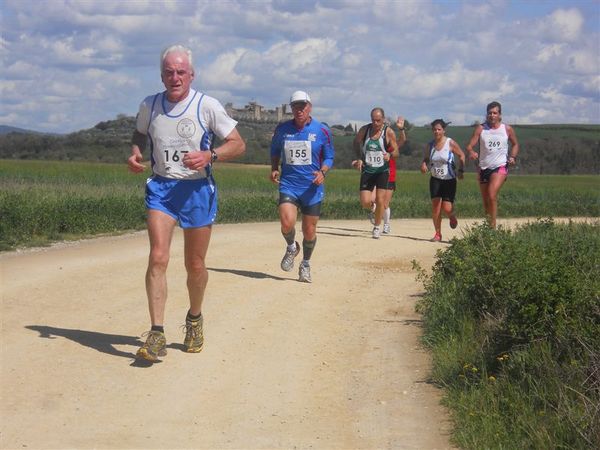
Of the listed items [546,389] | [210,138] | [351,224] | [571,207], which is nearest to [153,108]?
[210,138]

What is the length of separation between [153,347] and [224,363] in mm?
587

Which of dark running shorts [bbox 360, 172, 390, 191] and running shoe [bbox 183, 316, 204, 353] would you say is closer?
running shoe [bbox 183, 316, 204, 353]

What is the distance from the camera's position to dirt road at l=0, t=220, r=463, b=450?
265 inches

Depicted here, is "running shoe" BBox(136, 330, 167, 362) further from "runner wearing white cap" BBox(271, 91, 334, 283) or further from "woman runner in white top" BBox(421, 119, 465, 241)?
"woman runner in white top" BBox(421, 119, 465, 241)

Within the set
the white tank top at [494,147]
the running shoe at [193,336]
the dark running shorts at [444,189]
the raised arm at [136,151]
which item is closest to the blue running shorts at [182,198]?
the raised arm at [136,151]

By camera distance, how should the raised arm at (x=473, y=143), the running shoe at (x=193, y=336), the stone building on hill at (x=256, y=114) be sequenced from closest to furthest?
the running shoe at (x=193, y=336) < the raised arm at (x=473, y=143) < the stone building on hill at (x=256, y=114)

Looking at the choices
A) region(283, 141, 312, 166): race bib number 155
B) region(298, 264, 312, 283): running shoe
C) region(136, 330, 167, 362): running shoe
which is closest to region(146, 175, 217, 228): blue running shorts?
region(136, 330, 167, 362): running shoe

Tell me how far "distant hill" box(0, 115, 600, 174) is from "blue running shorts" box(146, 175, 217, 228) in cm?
5012

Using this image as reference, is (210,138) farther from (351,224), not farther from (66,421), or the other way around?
(351,224)

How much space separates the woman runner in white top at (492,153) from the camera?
16719 millimetres

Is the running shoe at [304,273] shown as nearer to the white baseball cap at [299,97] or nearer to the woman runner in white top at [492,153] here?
the white baseball cap at [299,97]

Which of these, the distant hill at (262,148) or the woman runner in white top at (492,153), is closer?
the woman runner in white top at (492,153)

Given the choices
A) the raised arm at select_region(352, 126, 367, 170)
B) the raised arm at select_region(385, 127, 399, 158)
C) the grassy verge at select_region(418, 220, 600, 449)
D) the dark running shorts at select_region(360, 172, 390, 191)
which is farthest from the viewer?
the dark running shorts at select_region(360, 172, 390, 191)

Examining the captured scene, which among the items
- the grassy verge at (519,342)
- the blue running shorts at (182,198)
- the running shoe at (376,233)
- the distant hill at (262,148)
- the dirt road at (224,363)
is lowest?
the distant hill at (262,148)
